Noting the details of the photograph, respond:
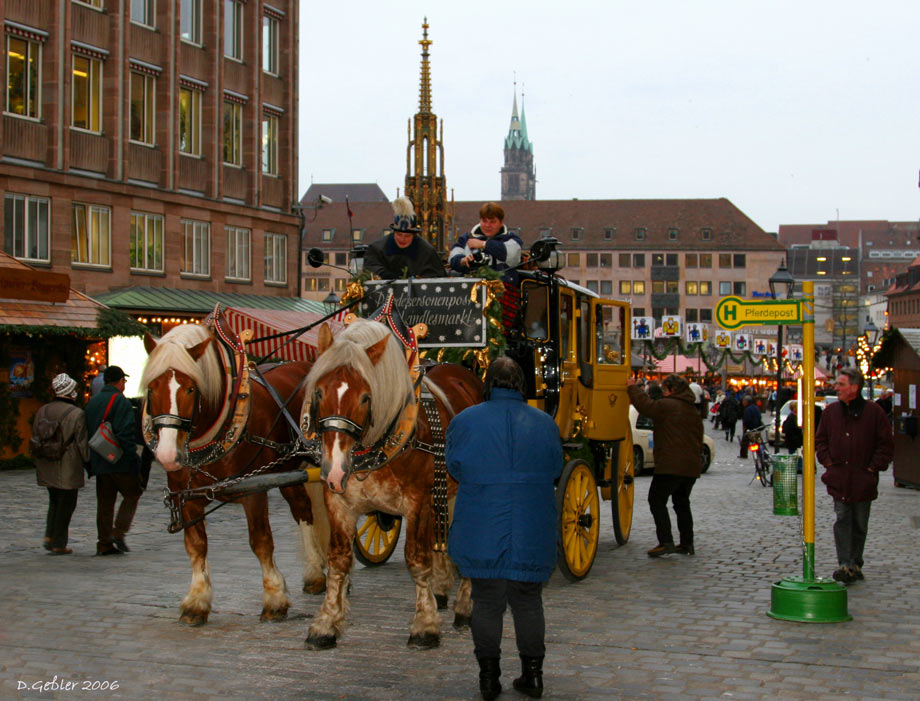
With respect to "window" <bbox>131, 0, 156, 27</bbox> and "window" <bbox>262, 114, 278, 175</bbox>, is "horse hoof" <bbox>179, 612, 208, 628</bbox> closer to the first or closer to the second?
"window" <bbox>131, 0, 156, 27</bbox>

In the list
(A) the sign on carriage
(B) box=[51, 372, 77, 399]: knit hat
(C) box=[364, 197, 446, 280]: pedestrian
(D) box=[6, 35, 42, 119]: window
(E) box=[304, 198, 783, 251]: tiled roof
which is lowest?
(B) box=[51, 372, 77, 399]: knit hat

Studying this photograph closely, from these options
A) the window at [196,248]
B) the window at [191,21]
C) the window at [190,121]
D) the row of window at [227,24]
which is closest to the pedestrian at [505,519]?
the row of window at [227,24]

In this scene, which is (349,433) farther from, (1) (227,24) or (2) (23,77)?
(1) (227,24)

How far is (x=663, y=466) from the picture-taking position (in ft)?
39.5

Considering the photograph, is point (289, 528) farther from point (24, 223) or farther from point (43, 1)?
point (43, 1)

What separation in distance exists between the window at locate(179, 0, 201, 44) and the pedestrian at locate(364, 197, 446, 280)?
24589 mm

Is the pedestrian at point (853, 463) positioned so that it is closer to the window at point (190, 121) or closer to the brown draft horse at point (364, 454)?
the brown draft horse at point (364, 454)

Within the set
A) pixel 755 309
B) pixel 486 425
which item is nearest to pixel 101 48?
pixel 755 309

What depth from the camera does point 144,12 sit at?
101ft

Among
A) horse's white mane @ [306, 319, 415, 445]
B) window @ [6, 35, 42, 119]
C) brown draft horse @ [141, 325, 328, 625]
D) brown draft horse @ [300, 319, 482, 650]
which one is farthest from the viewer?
window @ [6, 35, 42, 119]

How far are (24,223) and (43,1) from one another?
521 cm

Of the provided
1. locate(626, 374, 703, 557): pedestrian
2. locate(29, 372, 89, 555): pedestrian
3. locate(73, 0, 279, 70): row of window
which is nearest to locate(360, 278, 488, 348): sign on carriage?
locate(626, 374, 703, 557): pedestrian

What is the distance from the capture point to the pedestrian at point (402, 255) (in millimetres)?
9891

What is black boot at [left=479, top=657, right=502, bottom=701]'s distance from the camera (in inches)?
247
